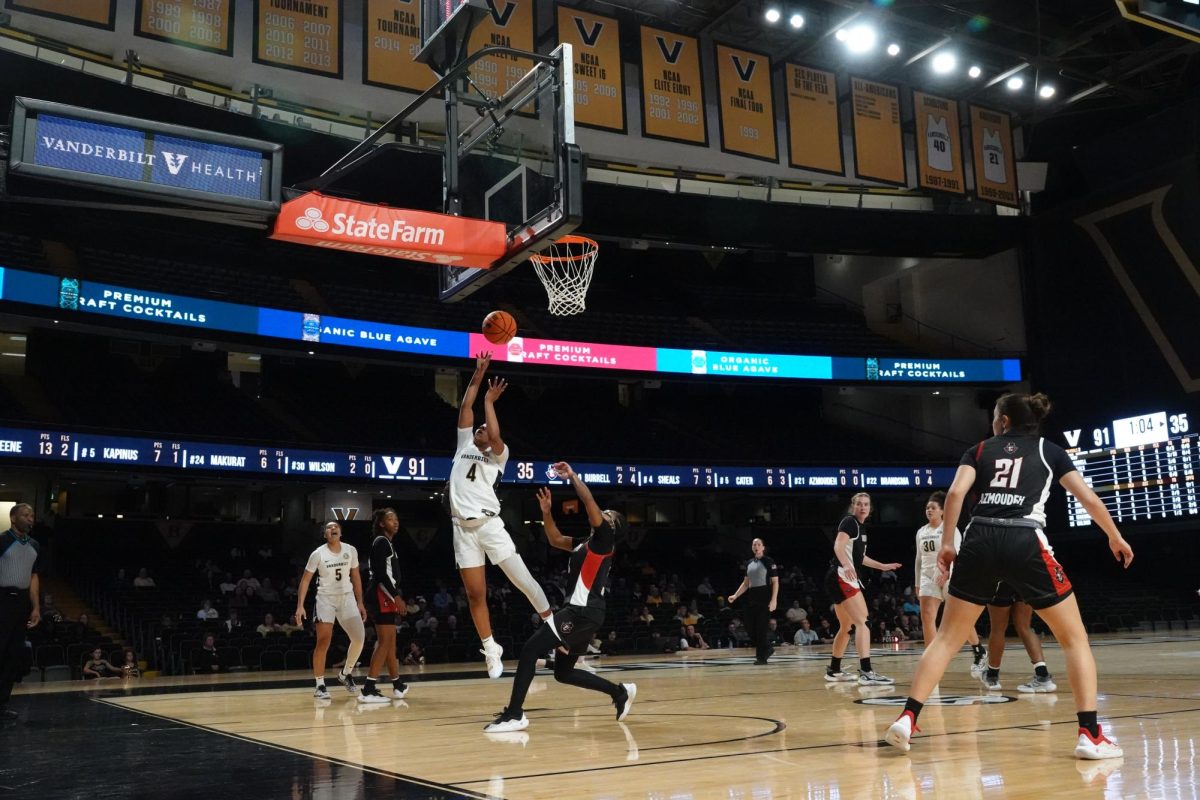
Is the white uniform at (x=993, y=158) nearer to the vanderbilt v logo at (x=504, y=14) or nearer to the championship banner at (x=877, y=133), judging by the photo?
the championship banner at (x=877, y=133)

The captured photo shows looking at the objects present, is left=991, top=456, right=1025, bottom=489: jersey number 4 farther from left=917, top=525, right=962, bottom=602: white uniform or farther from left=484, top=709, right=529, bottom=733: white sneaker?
left=917, top=525, right=962, bottom=602: white uniform

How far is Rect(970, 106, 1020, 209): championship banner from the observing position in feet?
77.7

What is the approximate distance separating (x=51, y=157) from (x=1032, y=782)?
8273 millimetres

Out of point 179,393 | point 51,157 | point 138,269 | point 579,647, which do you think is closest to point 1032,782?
point 579,647

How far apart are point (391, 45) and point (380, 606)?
1072 cm

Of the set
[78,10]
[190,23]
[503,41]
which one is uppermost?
[503,41]

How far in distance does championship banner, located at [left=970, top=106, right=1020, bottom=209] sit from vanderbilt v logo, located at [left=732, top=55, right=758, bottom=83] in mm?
6414

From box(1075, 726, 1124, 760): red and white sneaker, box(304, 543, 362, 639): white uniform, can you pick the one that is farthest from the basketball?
box(1075, 726, 1124, 760): red and white sneaker

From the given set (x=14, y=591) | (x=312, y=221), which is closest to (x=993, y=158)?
(x=312, y=221)

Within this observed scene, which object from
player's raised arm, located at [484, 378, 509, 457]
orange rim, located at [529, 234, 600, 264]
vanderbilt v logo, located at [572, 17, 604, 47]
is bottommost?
player's raised arm, located at [484, 378, 509, 457]

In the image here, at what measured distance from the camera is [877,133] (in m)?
21.7

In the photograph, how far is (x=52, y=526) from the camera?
74.9ft

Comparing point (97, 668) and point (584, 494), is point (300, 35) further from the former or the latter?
point (584, 494)

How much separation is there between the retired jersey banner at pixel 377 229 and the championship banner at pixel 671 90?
10.2m
